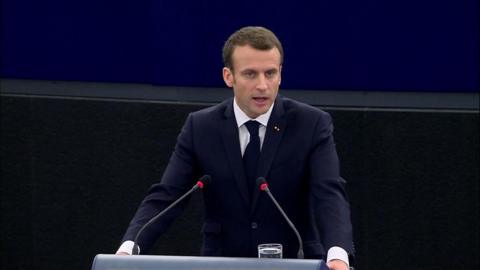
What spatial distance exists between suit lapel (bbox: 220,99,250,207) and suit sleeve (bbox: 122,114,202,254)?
17 cm

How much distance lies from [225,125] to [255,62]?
53cm

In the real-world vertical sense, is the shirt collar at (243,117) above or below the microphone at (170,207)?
above

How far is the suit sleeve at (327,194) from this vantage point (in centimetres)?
484

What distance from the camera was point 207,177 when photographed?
4.82 metres

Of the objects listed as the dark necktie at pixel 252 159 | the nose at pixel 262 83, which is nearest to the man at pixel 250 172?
the dark necktie at pixel 252 159

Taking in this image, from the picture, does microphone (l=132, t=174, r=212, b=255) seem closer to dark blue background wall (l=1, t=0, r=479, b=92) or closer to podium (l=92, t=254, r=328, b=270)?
podium (l=92, t=254, r=328, b=270)

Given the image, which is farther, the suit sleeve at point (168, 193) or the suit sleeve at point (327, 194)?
the suit sleeve at point (168, 193)

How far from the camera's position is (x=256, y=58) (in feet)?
16.0

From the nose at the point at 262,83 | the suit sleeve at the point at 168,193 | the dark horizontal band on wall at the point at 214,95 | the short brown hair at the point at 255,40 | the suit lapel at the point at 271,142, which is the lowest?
the dark horizontal band on wall at the point at 214,95

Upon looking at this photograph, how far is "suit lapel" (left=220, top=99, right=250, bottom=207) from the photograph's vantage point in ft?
17.1

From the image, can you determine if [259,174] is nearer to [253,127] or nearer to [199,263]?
[253,127]

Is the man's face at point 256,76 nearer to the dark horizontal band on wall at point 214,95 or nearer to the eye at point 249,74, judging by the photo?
the eye at point 249,74

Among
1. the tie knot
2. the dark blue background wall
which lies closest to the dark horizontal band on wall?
the dark blue background wall

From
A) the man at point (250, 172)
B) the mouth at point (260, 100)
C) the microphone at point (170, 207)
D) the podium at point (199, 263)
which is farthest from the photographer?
the man at point (250, 172)
